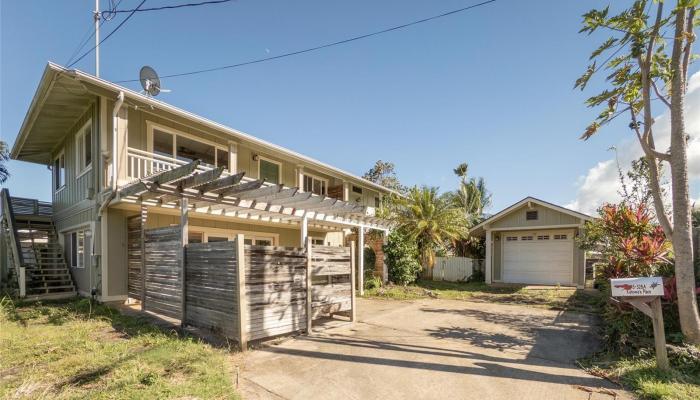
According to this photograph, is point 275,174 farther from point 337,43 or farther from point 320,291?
point 320,291

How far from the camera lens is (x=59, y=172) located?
1277cm

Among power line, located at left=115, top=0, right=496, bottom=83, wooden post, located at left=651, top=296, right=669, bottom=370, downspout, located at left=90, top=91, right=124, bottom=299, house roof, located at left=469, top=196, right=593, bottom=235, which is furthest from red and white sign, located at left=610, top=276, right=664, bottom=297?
house roof, located at left=469, top=196, right=593, bottom=235

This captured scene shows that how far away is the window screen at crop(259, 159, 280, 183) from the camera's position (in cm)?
1331

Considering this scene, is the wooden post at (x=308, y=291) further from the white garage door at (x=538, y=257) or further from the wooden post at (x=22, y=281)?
the white garage door at (x=538, y=257)

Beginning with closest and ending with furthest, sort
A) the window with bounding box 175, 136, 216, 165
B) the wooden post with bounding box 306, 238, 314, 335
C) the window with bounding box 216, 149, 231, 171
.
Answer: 1. the wooden post with bounding box 306, 238, 314, 335
2. the window with bounding box 175, 136, 216, 165
3. the window with bounding box 216, 149, 231, 171

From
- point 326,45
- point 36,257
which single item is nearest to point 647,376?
point 326,45

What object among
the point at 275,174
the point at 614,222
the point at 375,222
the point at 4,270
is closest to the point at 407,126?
the point at 375,222

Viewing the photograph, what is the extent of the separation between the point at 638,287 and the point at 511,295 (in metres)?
8.83

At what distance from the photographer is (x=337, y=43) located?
9492 millimetres

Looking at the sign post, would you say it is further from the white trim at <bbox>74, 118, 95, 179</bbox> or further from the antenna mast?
the antenna mast

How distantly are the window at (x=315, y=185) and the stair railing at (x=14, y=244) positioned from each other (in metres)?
10.0

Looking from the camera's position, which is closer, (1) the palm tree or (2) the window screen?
(2) the window screen

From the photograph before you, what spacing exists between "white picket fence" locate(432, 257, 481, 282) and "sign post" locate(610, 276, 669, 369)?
45.4 ft

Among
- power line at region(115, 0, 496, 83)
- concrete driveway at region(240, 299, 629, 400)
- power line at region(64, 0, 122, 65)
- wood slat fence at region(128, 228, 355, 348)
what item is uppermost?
power line at region(64, 0, 122, 65)
